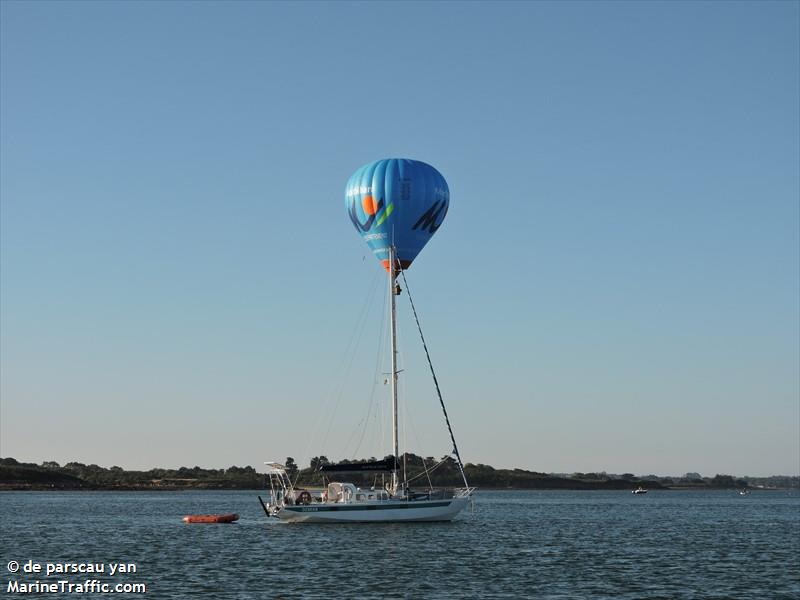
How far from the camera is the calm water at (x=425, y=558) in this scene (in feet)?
165

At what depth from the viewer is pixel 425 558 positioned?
6278 centimetres

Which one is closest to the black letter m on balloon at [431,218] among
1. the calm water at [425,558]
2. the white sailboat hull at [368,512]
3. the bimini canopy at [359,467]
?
the bimini canopy at [359,467]

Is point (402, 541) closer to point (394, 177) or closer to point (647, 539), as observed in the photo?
point (647, 539)

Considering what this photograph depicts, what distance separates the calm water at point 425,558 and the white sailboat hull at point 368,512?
3.17 ft

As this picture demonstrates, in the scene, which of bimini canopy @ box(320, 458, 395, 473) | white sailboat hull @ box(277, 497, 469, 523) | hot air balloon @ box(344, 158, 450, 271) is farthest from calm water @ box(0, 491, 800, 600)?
hot air balloon @ box(344, 158, 450, 271)

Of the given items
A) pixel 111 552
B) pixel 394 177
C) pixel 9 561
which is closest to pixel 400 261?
pixel 394 177

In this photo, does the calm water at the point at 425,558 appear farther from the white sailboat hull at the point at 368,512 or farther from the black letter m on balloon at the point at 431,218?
the black letter m on balloon at the point at 431,218

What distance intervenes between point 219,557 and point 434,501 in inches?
945

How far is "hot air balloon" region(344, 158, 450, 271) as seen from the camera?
3504 inches

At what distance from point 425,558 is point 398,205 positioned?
113ft

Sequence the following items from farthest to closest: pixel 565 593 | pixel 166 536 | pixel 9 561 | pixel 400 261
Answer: pixel 400 261 → pixel 166 536 → pixel 9 561 → pixel 565 593

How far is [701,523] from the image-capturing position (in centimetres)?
11606

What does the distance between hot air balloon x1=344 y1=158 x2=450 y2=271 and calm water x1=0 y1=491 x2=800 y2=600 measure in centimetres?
2252

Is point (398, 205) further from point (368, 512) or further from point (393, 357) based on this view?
point (368, 512)
